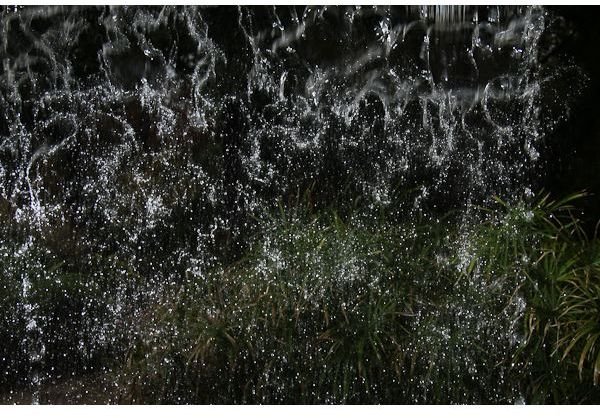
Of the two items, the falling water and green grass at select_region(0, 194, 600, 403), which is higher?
the falling water

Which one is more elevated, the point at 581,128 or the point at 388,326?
the point at 581,128

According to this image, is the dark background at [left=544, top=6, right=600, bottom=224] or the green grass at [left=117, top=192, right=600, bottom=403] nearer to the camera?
the green grass at [left=117, top=192, right=600, bottom=403]

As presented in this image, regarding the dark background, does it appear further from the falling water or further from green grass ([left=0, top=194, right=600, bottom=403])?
green grass ([left=0, top=194, right=600, bottom=403])

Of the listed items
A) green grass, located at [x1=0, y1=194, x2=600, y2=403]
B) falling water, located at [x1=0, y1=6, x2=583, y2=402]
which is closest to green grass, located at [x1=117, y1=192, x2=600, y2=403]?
green grass, located at [x1=0, y1=194, x2=600, y2=403]

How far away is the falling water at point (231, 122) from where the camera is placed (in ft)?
13.2

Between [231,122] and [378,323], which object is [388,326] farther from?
[231,122]

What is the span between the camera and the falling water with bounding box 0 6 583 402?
404cm

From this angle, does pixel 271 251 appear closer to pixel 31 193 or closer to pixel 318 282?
pixel 318 282

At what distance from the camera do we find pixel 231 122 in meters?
4.23

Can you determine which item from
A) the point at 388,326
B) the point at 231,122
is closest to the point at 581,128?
the point at 388,326

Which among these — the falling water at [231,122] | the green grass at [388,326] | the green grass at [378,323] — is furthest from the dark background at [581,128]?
the green grass at [388,326]

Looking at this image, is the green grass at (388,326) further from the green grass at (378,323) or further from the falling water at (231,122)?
the falling water at (231,122)

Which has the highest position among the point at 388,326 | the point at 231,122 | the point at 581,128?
the point at 231,122

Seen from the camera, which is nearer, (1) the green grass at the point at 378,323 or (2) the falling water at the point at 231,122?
(1) the green grass at the point at 378,323
